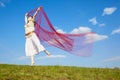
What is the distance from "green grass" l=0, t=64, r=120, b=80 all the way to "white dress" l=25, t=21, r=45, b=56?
12.2 feet

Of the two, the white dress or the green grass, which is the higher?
the white dress

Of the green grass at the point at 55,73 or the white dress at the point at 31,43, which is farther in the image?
the white dress at the point at 31,43

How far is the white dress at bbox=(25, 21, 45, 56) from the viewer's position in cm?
2159

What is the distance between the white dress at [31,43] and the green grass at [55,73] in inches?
147

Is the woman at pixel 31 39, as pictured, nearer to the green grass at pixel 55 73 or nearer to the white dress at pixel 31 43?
the white dress at pixel 31 43

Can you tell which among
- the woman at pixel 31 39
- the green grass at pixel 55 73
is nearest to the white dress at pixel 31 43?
the woman at pixel 31 39

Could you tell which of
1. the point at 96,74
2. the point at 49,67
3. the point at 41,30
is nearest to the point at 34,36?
the point at 41,30

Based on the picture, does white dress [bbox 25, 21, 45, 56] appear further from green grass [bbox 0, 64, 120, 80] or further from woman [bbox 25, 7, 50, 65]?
green grass [bbox 0, 64, 120, 80]

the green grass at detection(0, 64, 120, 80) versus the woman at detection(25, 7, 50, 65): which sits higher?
the woman at detection(25, 7, 50, 65)

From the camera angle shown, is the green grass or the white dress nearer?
the green grass

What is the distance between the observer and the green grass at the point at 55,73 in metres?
15.3

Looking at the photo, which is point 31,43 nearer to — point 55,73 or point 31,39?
point 31,39

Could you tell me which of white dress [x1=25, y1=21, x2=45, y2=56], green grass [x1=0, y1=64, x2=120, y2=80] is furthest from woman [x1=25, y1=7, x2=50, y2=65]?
green grass [x1=0, y1=64, x2=120, y2=80]

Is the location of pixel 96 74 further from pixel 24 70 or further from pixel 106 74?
pixel 24 70
